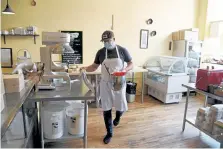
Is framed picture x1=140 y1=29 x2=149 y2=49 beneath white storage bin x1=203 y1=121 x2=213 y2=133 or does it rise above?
above

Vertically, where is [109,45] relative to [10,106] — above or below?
above

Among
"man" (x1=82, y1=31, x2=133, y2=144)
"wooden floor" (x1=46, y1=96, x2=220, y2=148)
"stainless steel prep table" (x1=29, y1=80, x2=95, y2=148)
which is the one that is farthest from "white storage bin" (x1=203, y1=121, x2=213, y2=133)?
"stainless steel prep table" (x1=29, y1=80, x2=95, y2=148)

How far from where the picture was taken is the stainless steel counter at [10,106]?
107 centimetres

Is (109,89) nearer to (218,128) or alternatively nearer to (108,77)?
(108,77)

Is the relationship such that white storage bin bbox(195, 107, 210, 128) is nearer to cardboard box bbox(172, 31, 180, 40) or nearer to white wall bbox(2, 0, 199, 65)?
white wall bbox(2, 0, 199, 65)

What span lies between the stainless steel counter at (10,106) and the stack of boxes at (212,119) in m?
2.21

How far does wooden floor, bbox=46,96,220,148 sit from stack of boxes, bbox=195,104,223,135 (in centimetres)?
29

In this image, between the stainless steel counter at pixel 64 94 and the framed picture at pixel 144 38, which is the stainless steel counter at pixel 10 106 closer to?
the stainless steel counter at pixel 64 94

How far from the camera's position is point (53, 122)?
81.9 inches

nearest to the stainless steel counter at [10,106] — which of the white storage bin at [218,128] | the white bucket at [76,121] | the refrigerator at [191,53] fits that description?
the white bucket at [76,121]

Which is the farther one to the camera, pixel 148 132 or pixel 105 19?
pixel 105 19

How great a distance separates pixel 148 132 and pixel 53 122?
154 centimetres

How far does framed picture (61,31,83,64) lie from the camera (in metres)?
4.28

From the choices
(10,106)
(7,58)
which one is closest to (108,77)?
(10,106)
